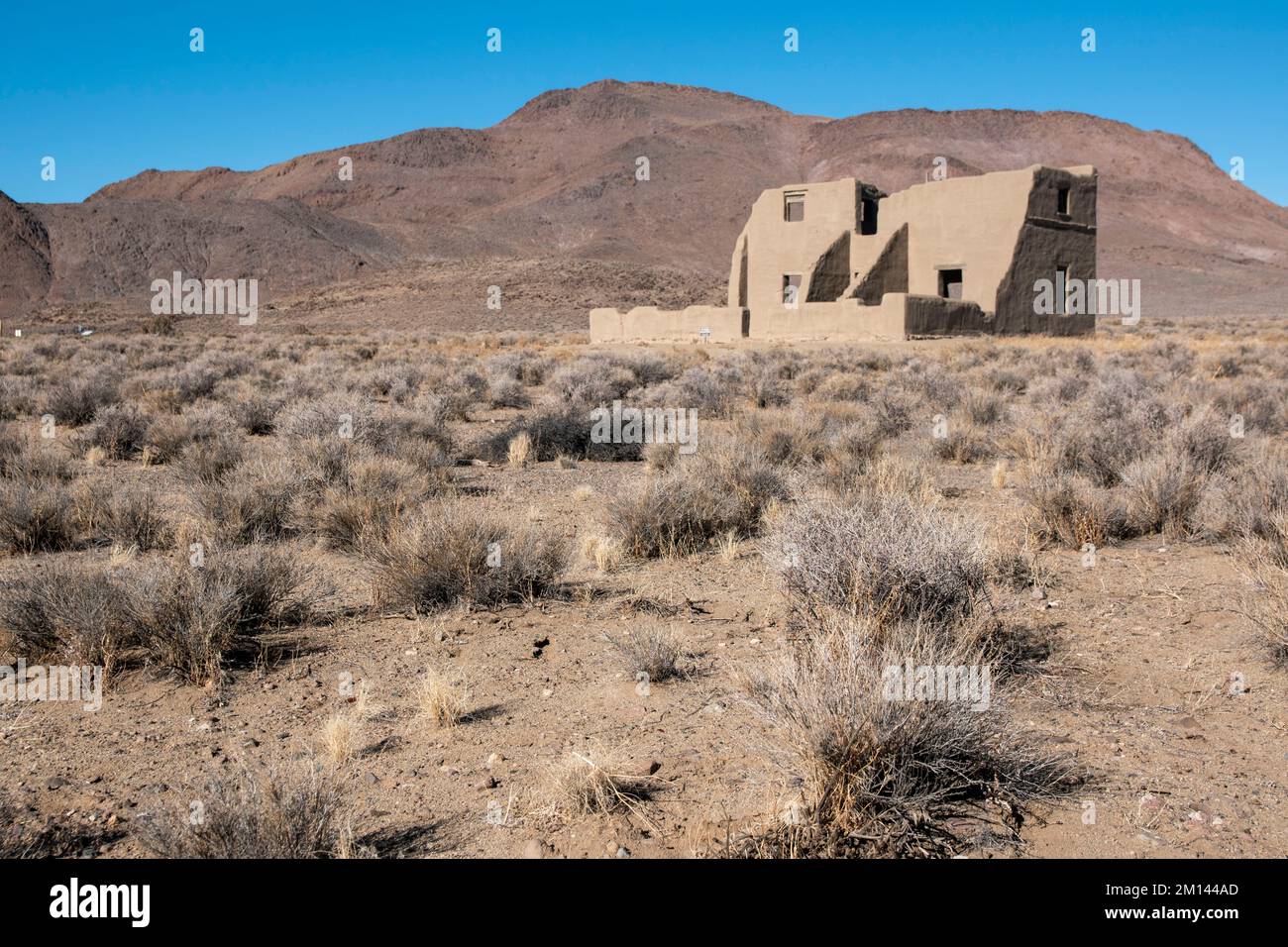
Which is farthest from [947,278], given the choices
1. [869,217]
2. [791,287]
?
[791,287]

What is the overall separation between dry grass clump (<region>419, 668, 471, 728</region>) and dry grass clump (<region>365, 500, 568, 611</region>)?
48.3 inches

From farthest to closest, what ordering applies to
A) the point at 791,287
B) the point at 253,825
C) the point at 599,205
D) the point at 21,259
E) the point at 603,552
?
the point at 599,205
the point at 21,259
the point at 791,287
the point at 603,552
the point at 253,825

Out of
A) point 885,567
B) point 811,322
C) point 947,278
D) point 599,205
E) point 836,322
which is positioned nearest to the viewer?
point 885,567

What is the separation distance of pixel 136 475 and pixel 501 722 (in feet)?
23.4

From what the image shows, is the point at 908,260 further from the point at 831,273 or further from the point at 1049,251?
the point at 1049,251

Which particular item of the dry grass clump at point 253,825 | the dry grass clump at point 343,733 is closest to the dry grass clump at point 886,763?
the dry grass clump at point 253,825

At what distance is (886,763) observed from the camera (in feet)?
9.86

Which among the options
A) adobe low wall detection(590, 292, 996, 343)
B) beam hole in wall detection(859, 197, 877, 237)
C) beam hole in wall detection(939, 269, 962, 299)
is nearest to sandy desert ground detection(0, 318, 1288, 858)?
adobe low wall detection(590, 292, 996, 343)

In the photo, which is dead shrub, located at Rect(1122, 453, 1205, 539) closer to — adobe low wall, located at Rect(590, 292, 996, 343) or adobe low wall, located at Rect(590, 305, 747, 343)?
adobe low wall, located at Rect(590, 292, 996, 343)

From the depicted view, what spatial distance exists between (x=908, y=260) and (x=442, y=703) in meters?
28.9

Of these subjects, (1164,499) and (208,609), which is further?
(1164,499)

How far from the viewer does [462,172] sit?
11762 centimetres

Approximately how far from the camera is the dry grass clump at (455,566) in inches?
208
